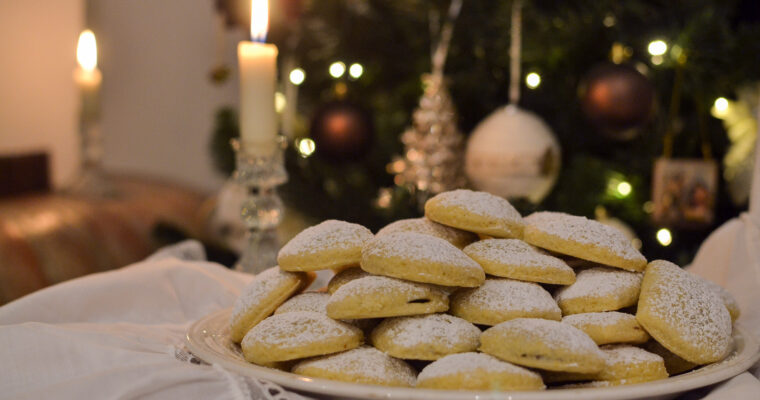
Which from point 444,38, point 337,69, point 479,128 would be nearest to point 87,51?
point 337,69

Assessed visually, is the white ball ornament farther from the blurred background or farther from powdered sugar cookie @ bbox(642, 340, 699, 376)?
powdered sugar cookie @ bbox(642, 340, 699, 376)

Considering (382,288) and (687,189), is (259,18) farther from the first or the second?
(687,189)

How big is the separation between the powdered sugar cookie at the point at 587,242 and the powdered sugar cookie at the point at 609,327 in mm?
65

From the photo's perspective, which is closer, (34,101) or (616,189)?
(616,189)

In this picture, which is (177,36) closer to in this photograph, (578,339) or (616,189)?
(616,189)

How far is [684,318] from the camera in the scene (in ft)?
2.15

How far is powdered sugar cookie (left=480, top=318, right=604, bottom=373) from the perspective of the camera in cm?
58

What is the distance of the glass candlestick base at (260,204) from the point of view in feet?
3.75

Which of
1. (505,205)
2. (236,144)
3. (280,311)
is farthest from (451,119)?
(280,311)

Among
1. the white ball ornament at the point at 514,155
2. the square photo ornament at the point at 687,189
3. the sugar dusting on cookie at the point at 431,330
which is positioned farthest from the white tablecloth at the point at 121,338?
the square photo ornament at the point at 687,189

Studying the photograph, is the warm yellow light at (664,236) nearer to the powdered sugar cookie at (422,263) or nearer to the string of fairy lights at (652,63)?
the string of fairy lights at (652,63)

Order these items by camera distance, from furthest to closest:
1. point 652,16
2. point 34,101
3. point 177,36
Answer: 1. point 177,36
2. point 34,101
3. point 652,16

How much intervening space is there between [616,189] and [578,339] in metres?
1.30

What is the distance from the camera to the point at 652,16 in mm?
1676
